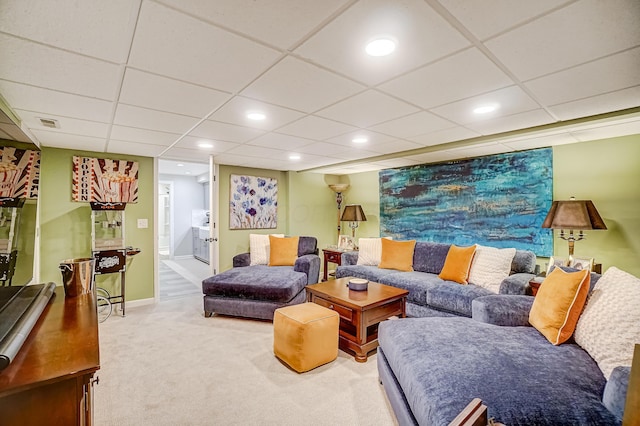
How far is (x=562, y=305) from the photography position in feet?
5.89

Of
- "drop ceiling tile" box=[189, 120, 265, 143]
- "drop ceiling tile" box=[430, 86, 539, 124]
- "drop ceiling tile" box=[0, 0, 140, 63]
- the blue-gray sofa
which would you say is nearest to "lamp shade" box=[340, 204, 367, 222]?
"drop ceiling tile" box=[189, 120, 265, 143]

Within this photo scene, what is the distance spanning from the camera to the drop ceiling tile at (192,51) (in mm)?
1286

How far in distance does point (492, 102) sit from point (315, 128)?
1.49 meters

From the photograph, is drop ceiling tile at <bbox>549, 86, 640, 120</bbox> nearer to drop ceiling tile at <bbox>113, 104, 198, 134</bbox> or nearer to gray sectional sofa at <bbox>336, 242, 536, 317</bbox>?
gray sectional sofa at <bbox>336, 242, 536, 317</bbox>

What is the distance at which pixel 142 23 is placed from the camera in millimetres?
1287

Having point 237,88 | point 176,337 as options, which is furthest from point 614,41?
point 176,337

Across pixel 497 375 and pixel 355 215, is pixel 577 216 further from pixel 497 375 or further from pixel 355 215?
pixel 355 215

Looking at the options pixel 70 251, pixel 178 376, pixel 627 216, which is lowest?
pixel 178 376

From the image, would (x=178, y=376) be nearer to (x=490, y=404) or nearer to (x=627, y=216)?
(x=490, y=404)

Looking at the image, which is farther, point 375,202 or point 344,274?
point 375,202

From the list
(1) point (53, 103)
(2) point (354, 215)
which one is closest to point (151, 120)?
(1) point (53, 103)

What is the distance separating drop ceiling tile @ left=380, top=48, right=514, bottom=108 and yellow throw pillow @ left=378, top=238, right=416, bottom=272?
7.92 feet

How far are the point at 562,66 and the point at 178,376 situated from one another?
3.30m

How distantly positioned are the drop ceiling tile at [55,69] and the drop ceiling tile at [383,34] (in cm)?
115
